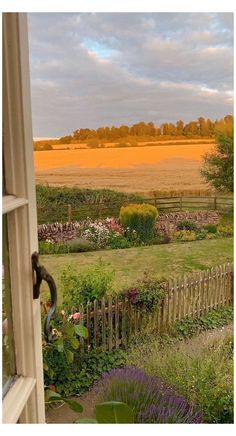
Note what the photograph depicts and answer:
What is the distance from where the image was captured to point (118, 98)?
450 centimetres

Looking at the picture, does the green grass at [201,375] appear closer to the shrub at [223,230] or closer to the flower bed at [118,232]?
the flower bed at [118,232]

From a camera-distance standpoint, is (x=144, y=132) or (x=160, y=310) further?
(x=144, y=132)

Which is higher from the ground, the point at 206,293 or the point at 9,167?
the point at 9,167

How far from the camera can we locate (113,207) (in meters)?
5.05

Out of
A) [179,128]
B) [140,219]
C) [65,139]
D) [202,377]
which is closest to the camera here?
[202,377]

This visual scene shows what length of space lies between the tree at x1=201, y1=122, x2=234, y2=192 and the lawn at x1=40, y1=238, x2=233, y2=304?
0.70 metres

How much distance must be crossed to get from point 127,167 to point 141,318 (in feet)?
6.76

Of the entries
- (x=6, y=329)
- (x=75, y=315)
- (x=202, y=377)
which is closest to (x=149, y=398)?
(x=202, y=377)

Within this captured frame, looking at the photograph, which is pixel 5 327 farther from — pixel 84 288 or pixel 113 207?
pixel 113 207

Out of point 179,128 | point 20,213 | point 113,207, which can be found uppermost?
point 179,128

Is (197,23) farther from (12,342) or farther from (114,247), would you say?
(12,342)
